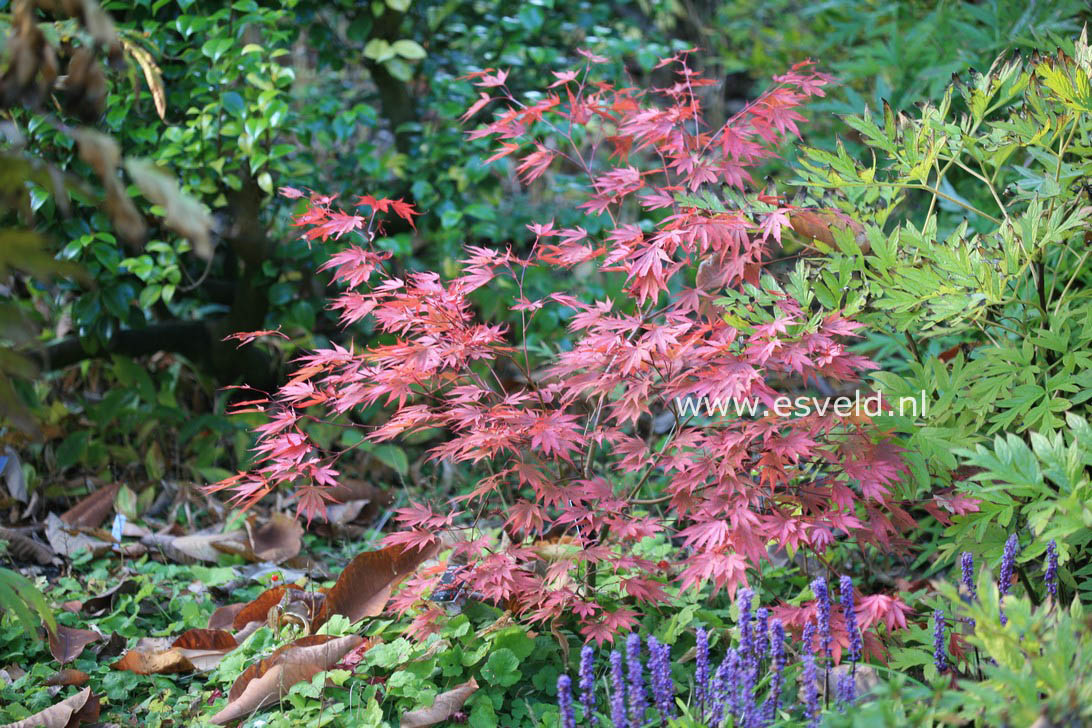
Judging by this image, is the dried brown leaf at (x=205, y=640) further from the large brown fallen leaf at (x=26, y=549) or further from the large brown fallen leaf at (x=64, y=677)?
the large brown fallen leaf at (x=26, y=549)

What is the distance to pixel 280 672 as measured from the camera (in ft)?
6.38

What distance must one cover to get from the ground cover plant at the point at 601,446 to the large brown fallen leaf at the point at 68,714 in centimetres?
1

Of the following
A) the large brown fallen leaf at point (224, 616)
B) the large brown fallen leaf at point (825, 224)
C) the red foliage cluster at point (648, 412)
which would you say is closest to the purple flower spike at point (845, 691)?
the red foliage cluster at point (648, 412)

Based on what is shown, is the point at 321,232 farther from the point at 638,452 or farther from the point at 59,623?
the point at 59,623

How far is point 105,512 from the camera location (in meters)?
2.96

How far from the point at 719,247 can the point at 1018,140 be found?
0.68 metres

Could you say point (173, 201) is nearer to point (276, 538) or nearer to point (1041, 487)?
point (1041, 487)

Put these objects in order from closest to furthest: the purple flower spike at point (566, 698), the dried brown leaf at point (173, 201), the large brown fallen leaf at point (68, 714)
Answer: the dried brown leaf at point (173, 201), the purple flower spike at point (566, 698), the large brown fallen leaf at point (68, 714)

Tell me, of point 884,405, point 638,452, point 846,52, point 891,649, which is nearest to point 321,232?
point 638,452

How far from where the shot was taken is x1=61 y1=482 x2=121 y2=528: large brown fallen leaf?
2.87 m

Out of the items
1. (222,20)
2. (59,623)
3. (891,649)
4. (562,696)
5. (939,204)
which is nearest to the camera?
(562,696)

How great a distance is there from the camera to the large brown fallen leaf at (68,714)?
188 centimetres

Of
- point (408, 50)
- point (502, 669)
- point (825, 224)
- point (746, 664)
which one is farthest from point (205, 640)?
point (408, 50)

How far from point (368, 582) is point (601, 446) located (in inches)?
24.8
